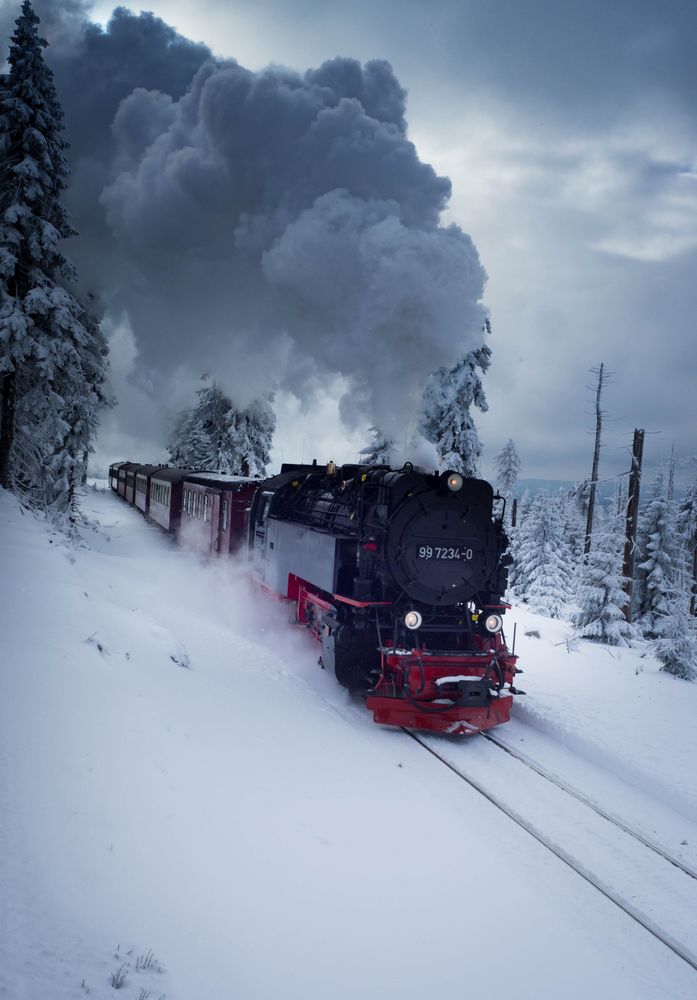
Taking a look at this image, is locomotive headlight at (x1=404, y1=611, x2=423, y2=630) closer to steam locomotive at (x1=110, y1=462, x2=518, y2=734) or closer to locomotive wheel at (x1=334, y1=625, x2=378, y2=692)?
steam locomotive at (x1=110, y1=462, x2=518, y2=734)

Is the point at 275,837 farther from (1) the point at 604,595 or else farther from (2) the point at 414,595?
(1) the point at 604,595

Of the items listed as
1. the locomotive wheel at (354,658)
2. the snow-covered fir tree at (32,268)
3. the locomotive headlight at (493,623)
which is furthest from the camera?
the snow-covered fir tree at (32,268)

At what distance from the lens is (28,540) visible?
11367 millimetres

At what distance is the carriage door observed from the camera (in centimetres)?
1151

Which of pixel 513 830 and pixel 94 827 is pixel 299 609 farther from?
pixel 94 827

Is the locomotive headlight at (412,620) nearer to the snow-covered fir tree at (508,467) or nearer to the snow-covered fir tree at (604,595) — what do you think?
the snow-covered fir tree at (604,595)

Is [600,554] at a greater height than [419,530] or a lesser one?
lesser

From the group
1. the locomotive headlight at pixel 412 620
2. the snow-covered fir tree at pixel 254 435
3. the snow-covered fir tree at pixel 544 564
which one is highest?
the snow-covered fir tree at pixel 254 435

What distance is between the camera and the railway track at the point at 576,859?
422 centimetres

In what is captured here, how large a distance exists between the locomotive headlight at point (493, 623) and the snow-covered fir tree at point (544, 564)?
60.6 ft

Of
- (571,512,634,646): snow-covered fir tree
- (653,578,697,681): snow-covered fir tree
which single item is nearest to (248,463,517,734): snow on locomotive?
(653,578,697,681): snow-covered fir tree

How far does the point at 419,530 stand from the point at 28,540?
797cm

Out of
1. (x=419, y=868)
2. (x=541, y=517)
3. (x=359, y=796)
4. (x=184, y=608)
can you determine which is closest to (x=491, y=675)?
(x=359, y=796)

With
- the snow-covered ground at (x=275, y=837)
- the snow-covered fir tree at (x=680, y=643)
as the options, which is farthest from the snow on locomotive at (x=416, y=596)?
the snow-covered fir tree at (x=680, y=643)
